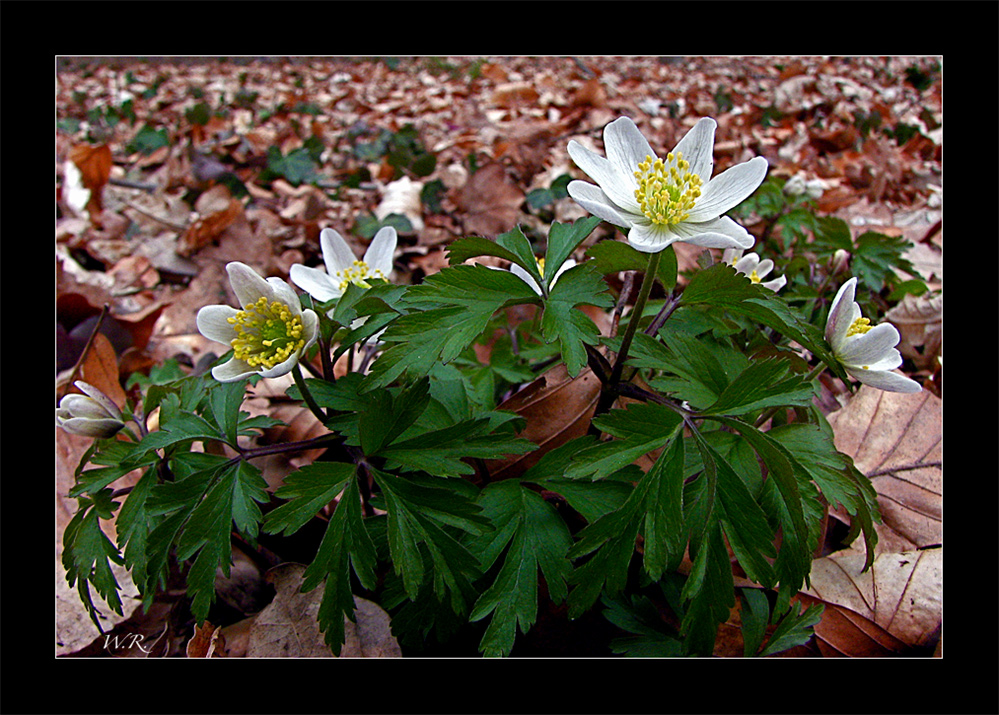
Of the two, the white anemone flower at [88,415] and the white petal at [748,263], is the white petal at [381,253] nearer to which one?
the white anemone flower at [88,415]

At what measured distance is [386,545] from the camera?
4.98ft

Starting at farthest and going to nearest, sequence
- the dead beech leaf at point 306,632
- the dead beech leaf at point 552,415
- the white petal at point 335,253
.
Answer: the white petal at point 335,253 < the dead beech leaf at point 552,415 < the dead beech leaf at point 306,632

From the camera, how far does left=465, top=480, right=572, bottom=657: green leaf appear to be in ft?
4.54

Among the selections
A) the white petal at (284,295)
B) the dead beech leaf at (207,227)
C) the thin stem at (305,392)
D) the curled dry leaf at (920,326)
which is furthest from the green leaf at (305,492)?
the dead beech leaf at (207,227)

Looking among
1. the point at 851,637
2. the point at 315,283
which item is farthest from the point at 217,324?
the point at 851,637

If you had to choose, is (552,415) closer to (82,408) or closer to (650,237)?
(650,237)

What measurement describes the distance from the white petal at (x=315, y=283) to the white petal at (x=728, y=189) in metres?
1.18

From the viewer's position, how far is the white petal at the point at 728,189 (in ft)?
4.77

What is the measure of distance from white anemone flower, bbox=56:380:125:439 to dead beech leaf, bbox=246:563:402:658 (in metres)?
0.69

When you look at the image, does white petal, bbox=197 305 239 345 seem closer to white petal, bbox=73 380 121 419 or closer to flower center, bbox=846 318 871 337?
white petal, bbox=73 380 121 419

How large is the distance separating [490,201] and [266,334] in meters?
2.80

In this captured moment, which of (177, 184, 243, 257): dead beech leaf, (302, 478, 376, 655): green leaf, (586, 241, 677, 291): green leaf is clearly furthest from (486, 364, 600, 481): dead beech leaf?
(177, 184, 243, 257): dead beech leaf

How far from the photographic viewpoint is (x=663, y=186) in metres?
1.50
